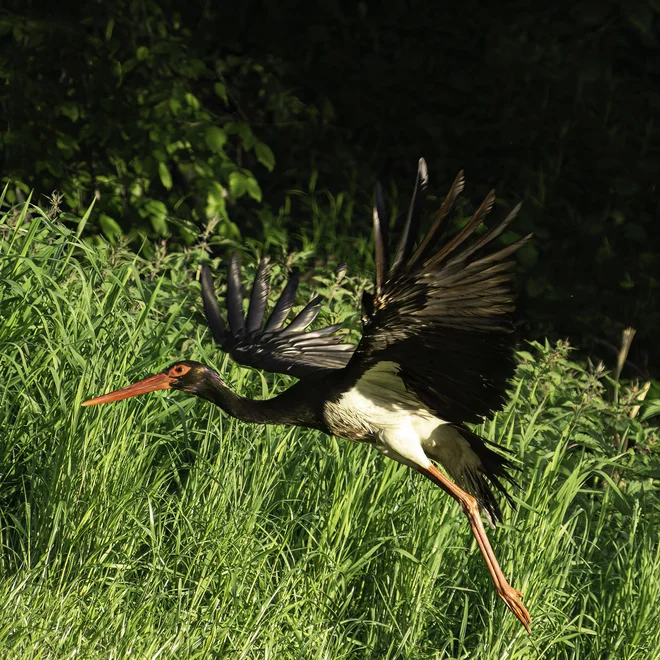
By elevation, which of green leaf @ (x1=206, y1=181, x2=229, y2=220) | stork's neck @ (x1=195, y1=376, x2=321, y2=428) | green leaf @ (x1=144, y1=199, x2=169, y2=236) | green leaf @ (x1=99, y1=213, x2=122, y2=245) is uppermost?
stork's neck @ (x1=195, y1=376, x2=321, y2=428)

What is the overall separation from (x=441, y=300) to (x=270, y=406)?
903mm

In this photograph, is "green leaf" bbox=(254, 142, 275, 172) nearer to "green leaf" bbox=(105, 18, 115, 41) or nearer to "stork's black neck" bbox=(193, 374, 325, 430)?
→ "green leaf" bbox=(105, 18, 115, 41)

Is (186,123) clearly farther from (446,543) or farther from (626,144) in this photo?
(446,543)

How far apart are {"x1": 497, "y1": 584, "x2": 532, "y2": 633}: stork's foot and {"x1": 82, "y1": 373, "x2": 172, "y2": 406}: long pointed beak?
1249 mm

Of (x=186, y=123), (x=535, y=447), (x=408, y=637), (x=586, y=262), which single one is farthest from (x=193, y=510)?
(x=586, y=262)

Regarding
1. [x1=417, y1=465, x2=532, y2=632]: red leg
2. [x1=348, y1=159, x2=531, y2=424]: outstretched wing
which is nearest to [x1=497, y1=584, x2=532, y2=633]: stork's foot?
[x1=417, y1=465, x2=532, y2=632]: red leg

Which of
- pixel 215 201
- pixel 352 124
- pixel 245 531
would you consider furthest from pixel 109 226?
pixel 245 531

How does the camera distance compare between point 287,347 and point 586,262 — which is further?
point 586,262

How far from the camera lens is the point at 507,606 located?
12.9ft

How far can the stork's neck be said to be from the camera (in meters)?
3.94

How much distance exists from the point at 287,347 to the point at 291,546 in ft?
2.67

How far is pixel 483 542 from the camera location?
3.93 meters

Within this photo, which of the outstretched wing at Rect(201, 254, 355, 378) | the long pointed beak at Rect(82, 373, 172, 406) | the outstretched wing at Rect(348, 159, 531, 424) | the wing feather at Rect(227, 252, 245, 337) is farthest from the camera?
the wing feather at Rect(227, 252, 245, 337)

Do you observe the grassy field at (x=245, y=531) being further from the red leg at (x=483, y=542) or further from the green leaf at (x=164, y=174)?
the green leaf at (x=164, y=174)
